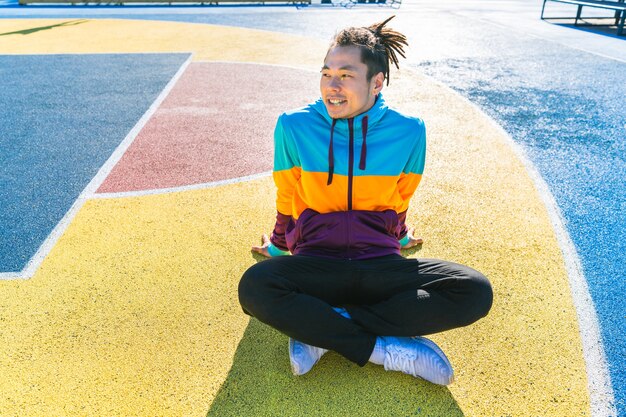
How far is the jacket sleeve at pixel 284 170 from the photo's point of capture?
3.05 m

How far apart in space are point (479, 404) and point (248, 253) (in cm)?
198

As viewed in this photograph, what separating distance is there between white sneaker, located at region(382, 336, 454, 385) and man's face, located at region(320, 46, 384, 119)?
134cm

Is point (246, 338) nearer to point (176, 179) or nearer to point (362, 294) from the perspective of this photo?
point (362, 294)

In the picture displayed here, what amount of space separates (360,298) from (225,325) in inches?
35.5

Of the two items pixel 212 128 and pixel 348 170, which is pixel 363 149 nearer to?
pixel 348 170

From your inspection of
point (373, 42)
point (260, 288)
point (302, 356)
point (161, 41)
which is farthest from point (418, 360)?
point (161, 41)

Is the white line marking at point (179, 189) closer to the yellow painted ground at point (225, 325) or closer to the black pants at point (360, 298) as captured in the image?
the yellow painted ground at point (225, 325)

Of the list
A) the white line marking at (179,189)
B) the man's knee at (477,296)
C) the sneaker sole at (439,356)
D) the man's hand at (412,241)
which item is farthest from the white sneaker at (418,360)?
the white line marking at (179,189)

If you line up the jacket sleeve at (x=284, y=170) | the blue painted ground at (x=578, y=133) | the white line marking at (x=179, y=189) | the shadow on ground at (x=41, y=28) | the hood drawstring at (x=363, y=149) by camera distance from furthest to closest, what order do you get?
1. the shadow on ground at (x=41, y=28)
2. the white line marking at (x=179, y=189)
3. the blue painted ground at (x=578, y=133)
4. the jacket sleeve at (x=284, y=170)
5. the hood drawstring at (x=363, y=149)

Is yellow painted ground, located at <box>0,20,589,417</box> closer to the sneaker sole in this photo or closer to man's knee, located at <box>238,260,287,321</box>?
the sneaker sole

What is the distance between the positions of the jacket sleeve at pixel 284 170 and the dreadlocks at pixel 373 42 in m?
0.60

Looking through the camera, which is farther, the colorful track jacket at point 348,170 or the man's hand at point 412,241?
the man's hand at point 412,241

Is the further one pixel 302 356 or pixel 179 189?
pixel 179 189

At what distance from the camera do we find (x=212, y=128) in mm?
6406
